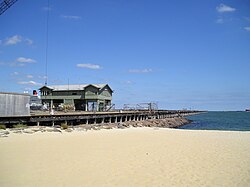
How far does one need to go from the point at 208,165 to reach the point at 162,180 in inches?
117

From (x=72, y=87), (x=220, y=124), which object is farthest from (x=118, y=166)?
(x=220, y=124)

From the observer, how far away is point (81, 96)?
48.7 meters

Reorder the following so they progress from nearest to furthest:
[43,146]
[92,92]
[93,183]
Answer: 1. [93,183]
2. [43,146]
3. [92,92]

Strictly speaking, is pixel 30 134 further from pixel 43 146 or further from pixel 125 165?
pixel 125 165

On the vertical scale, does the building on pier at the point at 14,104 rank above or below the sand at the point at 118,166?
above

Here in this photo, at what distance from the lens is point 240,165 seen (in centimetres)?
1057

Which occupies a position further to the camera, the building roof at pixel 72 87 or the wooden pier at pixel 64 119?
the building roof at pixel 72 87

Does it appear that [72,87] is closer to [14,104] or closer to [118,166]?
[14,104]

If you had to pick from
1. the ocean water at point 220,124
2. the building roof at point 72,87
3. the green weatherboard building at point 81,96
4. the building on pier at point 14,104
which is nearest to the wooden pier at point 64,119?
the building on pier at point 14,104

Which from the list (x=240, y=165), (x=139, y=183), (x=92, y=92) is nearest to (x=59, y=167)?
(x=139, y=183)

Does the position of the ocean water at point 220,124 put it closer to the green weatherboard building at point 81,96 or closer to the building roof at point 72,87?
the green weatherboard building at point 81,96

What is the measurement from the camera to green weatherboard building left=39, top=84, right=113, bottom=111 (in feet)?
156

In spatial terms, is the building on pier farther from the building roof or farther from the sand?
the building roof

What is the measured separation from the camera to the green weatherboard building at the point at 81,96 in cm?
4762
